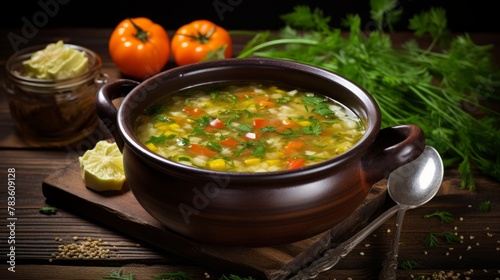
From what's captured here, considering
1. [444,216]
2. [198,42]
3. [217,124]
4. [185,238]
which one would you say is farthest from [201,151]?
[198,42]

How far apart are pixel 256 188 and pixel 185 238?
0.46 meters

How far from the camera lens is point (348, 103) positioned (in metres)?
3.06

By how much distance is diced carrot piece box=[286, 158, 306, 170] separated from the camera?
2.64 meters

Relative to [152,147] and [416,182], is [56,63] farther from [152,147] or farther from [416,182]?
[416,182]

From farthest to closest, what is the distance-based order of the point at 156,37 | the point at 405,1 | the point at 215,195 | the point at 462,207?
the point at 405,1 → the point at 156,37 → the point at 462,207 → the point at 215,195

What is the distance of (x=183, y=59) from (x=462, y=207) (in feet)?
6.70

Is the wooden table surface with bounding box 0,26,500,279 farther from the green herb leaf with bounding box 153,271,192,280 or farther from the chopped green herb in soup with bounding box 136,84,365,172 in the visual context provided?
the chopped green herb in soup with bounding box 136,84,365,172

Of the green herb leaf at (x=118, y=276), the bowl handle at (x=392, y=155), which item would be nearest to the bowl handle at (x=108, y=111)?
the green herb leaf at (x=118, y=276)

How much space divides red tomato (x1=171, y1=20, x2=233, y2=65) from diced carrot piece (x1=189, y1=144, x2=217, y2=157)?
1.69 metres

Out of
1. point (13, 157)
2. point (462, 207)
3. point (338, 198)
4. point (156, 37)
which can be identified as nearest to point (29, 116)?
point (13, 157)

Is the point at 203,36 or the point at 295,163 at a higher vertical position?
the point at 295,163

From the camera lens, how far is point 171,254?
9.35 feet

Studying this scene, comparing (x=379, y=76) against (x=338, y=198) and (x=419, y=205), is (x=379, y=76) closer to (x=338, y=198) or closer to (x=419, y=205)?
(x=419, y=205)

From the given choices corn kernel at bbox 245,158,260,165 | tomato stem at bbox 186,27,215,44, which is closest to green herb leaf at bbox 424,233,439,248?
corn kernel at bbox 245,158,260,165
